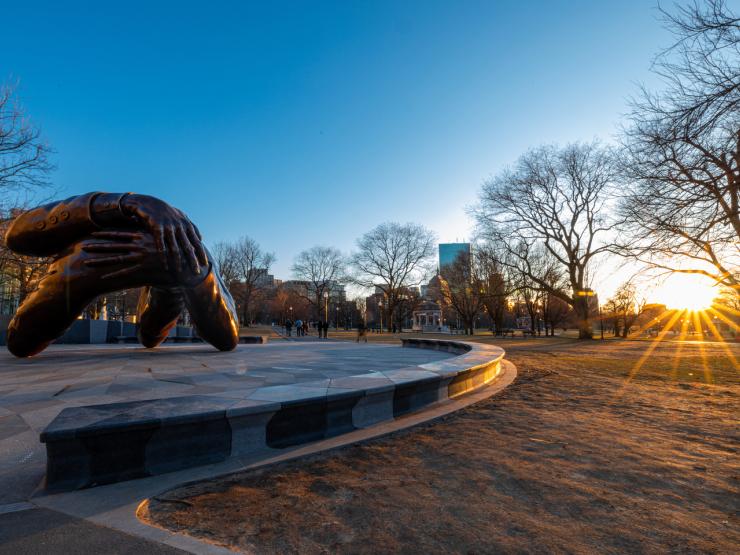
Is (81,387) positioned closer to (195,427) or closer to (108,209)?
(195,427)

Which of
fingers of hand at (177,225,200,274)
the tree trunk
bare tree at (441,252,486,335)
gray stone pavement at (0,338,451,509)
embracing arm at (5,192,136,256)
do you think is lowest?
gray stone pavement at (0,338,451,509)

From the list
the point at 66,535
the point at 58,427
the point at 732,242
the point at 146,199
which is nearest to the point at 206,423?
the point at 58,427

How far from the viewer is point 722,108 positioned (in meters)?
8.06

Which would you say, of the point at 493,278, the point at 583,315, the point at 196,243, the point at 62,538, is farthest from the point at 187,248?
the point at 493,278

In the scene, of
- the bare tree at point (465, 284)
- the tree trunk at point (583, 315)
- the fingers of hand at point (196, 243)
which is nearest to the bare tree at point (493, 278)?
the bare tree at point (465, 284)

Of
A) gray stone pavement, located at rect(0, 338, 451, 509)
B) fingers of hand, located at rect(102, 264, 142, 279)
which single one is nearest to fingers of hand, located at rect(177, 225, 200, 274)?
fingers of hand, located at rect(102, 264, 142, 279)

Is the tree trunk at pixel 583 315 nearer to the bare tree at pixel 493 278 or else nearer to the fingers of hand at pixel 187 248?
the bare tree at pixel 493 278

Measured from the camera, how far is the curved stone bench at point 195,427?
8.34 ft

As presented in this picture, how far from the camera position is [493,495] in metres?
2.57

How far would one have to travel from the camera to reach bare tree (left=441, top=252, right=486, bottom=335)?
45.9 meters

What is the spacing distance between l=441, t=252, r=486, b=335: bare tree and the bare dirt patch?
38.4 meters

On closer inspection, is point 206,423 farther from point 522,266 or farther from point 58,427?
point 522,266

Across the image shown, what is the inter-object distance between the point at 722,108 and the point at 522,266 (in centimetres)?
3124

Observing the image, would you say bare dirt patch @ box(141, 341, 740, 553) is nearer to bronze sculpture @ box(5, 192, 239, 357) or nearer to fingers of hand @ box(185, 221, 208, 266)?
bronze sculpture @ box(5, 192, 239, 357)
